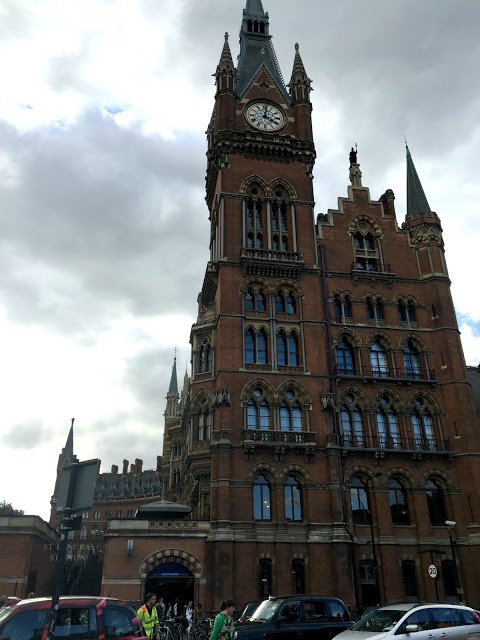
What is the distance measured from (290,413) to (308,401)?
4.83 ft

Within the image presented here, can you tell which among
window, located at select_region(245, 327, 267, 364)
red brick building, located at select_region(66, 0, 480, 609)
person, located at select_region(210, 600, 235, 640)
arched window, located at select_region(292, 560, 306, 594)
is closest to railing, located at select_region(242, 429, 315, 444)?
red brick building, located at select_region(66, 0, 480, 609)

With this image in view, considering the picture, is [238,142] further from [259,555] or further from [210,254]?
[259,555]

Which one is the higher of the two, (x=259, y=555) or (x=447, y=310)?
(x=447, y=310)

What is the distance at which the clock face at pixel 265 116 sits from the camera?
48.2 meters

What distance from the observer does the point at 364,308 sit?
4350 centimetres

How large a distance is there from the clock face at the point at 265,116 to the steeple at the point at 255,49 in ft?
6.23

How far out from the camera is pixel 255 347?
40.5m

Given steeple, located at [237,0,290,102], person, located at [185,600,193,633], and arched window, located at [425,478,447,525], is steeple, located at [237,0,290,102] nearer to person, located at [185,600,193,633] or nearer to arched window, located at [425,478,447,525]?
arched window, located at [425,478,447,525]

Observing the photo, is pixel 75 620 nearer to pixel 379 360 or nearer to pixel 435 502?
pixel 435 502

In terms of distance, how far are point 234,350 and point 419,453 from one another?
14.2 m

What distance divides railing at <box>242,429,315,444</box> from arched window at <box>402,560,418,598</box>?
31.6 ft

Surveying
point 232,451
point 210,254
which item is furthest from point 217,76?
point 232,451

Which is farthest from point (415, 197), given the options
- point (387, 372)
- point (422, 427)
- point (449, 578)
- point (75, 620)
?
point (75, 620)

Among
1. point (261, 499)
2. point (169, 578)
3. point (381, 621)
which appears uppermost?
point (261, 499)
